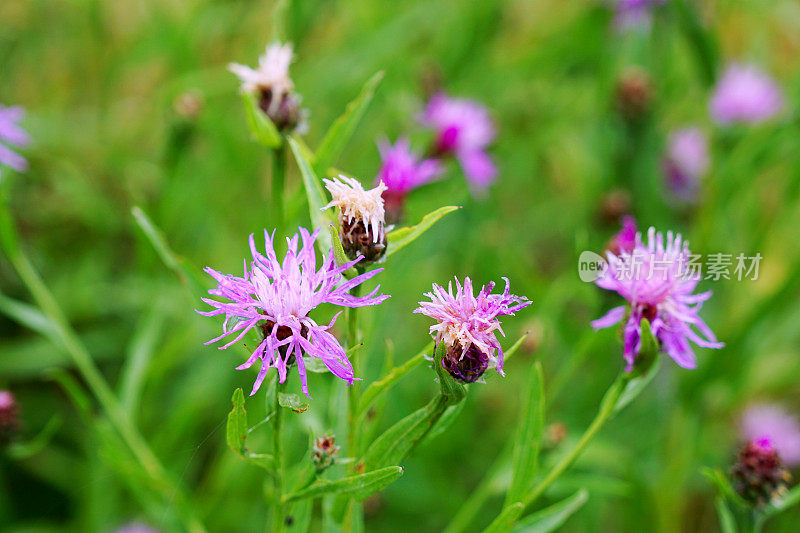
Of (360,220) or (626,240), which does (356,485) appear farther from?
(626,240)

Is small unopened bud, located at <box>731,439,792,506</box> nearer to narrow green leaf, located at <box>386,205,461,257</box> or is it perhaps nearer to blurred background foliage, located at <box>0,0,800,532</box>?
blurred background foliage, located at <box>0,0,800,532</box>

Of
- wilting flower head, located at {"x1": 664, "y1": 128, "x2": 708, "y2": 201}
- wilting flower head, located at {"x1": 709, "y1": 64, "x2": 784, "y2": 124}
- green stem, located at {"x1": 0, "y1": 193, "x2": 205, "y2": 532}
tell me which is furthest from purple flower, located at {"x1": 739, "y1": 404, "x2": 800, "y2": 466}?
green stem, located at {"x1": 0, "y1": 193, "x2": 205, "y2": 532}

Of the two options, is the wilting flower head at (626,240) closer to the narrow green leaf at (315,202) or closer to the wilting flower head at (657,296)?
the wilting flower head at (657,296)

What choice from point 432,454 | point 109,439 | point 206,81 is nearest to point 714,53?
point 432,454

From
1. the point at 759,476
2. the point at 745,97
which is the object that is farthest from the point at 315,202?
the point at 745,97

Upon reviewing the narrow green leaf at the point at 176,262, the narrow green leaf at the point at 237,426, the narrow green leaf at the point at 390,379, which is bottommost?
the narrow green leaf at the point at 237,426

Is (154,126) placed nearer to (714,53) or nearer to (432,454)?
(432,454)

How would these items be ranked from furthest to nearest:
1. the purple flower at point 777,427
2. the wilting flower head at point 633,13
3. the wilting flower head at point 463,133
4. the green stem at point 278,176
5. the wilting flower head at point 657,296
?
1. the wilting flower head at point 633,13
2. the purple flower at point 777,427
3. the wilting flower head at point 463,133
4. the green stem at point 278,176
5. the wilting flower head at point 657,296

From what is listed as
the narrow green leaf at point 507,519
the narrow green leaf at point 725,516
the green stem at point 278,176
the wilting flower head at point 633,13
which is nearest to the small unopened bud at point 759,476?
the narrow green leaf at point 725,516
